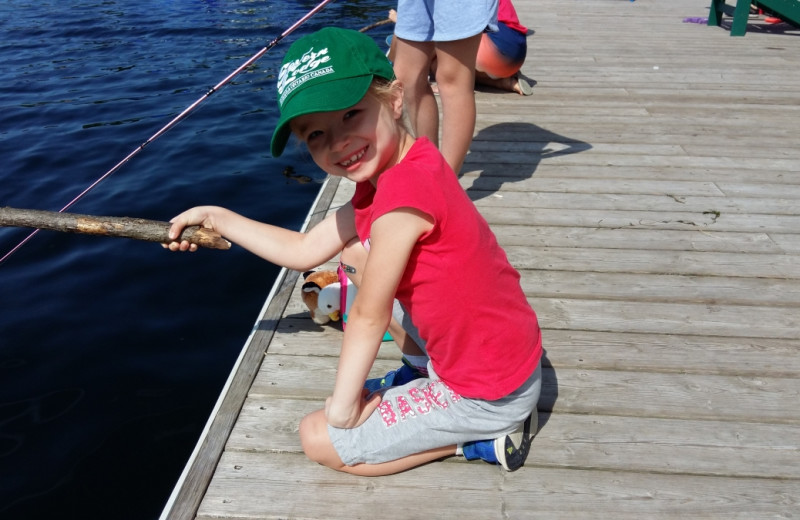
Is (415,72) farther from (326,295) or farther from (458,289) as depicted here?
(458,289)

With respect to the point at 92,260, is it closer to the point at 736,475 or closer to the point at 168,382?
the point at 168,382

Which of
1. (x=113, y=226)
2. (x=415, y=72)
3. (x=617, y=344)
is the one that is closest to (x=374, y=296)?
(x=113, y=226)

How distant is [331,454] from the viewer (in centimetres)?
209

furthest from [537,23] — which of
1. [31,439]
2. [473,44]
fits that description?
[31,439]

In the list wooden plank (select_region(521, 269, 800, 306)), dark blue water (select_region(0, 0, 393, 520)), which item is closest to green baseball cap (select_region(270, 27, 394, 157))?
dark blue water (select_region(0, 0, 393, 520))

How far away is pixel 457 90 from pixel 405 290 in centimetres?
173

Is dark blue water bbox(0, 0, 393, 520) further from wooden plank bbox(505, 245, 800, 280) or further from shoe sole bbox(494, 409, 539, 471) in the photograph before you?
wooden plank bbox(505, 245, 800, 280)

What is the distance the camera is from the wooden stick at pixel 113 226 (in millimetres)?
2334

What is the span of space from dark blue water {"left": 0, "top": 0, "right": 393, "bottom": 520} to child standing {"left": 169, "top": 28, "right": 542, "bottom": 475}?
0.41 meters

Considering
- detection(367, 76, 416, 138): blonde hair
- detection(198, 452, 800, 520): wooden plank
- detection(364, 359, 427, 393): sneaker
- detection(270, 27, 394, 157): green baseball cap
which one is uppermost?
detection(270, 27, 394, 157): green baseball cap

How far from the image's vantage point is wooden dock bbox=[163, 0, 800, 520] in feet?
6.74

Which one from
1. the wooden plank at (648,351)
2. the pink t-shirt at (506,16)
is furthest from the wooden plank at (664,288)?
the pink t-shirt at (506,16)

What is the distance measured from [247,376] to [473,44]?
1831 mm

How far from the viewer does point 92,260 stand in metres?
4.73
